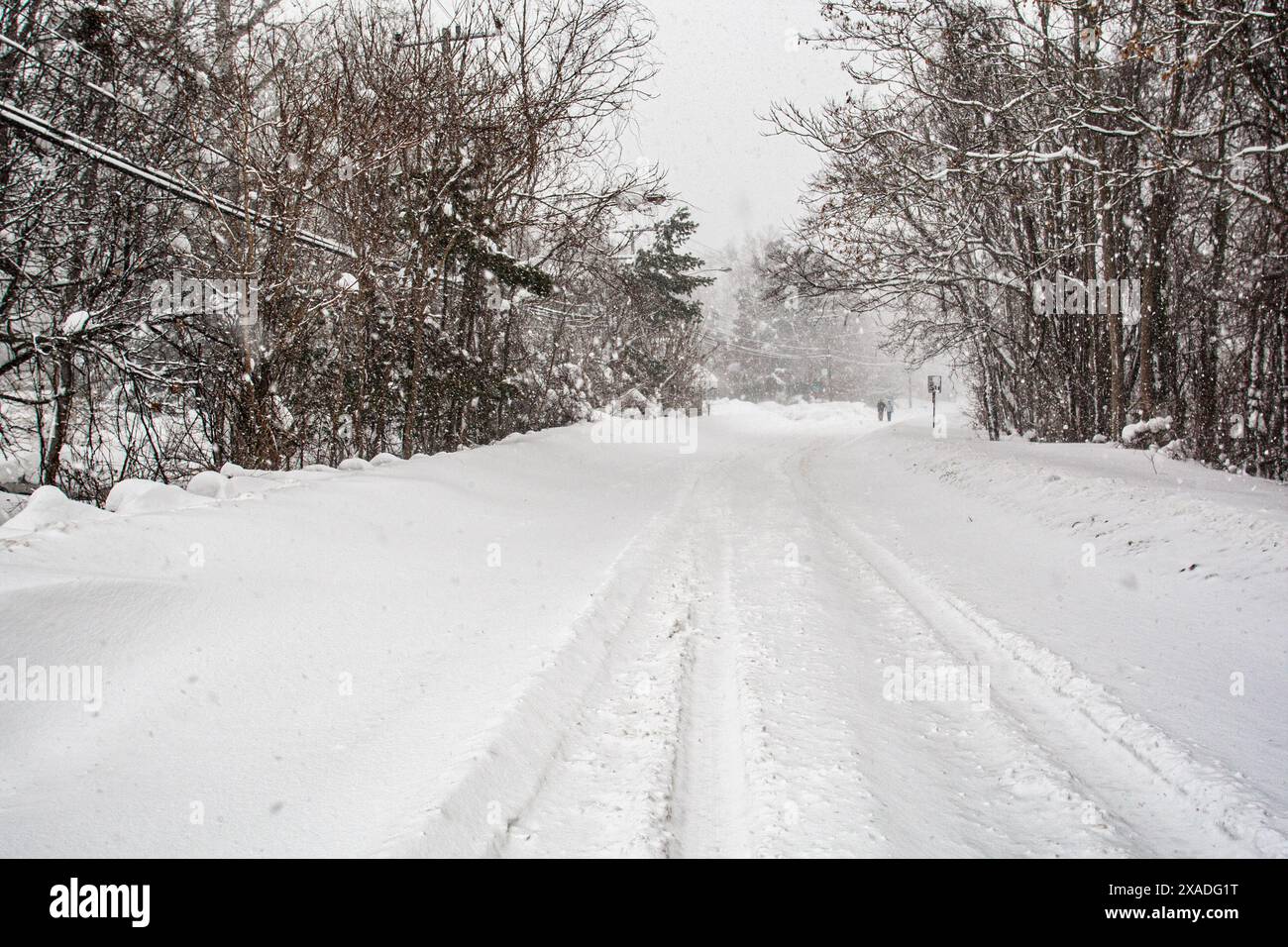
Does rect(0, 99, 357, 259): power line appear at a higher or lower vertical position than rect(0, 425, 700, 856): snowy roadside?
higher

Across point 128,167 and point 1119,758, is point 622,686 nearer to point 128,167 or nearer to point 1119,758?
point 1119,758

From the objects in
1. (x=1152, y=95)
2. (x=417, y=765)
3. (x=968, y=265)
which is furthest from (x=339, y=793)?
(x=1152, y=95)

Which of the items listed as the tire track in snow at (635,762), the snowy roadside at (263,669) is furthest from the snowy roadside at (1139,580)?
the snowy roadside at (263,669)

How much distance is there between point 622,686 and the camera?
12.7 feet

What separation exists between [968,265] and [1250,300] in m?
5.11

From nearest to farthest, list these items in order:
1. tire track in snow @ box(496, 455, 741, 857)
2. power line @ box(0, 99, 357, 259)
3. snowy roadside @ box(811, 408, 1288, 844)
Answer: tire track in snow @ box(496, 455, 741, 857)
snowy roadside @ box(811, 408, 1288, 844)
power line @ box(0, 99, 357, 259)

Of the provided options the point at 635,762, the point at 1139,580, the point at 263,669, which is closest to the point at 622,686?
the point at 635,762

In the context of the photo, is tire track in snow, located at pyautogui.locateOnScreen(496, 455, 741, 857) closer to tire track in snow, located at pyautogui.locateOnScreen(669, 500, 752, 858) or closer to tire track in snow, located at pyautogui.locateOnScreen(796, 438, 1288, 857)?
tire track in snow, located at pyautogui.locateOnScreen(669, 500, 752, 858)

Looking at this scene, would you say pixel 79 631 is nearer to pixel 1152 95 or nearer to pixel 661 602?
pixel 661 602

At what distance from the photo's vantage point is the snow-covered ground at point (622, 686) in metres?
2.58

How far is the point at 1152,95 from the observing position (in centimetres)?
1145

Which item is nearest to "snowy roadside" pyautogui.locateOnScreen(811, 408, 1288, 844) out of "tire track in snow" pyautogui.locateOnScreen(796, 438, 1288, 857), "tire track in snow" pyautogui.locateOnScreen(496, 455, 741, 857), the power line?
"tire track in snow" pyautogui.locateOnScreen(796, 438, 1288, 857)

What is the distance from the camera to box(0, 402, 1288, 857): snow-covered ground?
2582mm

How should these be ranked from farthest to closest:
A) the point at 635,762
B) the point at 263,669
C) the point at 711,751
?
1. the point at 263,669
2. the point at 711,751
3. the point at 635,762
